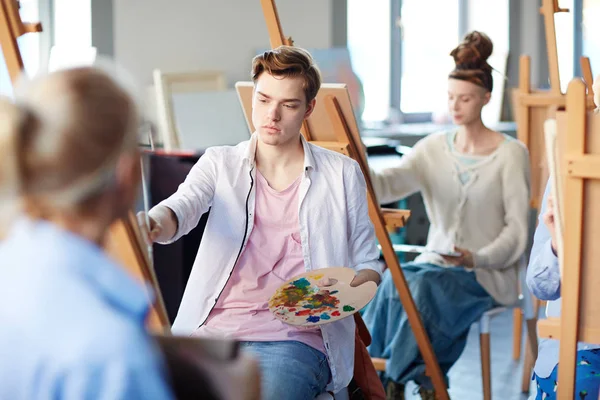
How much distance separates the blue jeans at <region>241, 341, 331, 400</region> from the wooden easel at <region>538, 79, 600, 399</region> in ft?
1.75

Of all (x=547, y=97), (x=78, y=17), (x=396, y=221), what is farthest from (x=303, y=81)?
(x=78, y=17)

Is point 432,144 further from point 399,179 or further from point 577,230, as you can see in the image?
point 577,230

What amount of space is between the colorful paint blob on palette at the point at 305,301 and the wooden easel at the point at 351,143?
753mm

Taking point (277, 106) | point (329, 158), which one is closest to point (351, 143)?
point (329, 158)

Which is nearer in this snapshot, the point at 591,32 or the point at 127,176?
the point at 127,176

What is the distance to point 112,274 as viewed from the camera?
111cm

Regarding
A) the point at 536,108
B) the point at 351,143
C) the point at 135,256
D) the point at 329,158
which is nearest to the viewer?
the point at 135,256

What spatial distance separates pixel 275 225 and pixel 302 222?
7 cm

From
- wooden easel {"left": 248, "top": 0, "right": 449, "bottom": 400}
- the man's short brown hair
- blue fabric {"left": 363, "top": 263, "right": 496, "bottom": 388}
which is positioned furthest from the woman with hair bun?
the man's short brown hair

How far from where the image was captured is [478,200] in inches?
132

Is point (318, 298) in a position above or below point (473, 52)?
below

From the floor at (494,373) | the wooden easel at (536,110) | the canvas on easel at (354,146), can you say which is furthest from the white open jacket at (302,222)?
the wooden easel at (536,110)

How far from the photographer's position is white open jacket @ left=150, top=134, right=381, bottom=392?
2318 mm

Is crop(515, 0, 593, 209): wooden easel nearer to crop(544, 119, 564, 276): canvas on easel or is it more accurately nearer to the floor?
the floor
